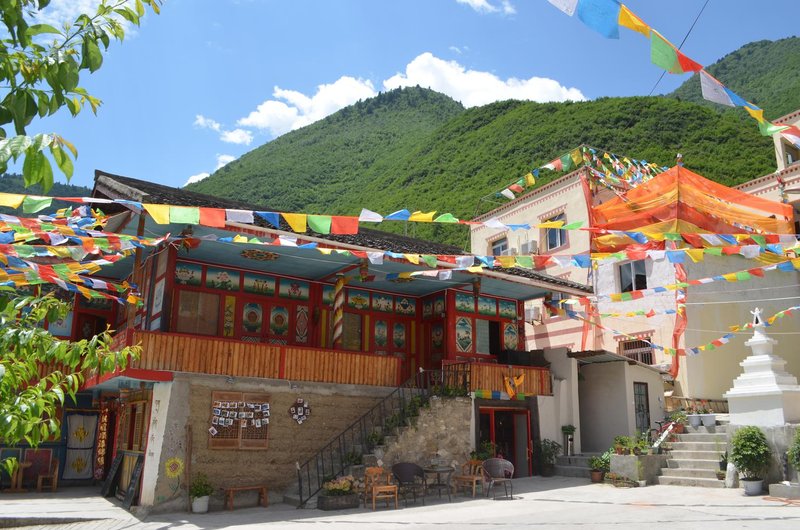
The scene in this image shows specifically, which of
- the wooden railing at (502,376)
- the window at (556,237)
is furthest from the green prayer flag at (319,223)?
the window at (556,237)

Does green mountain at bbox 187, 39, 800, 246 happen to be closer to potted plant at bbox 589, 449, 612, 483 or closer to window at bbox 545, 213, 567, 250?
window at bbox 545, 213, 567, 250

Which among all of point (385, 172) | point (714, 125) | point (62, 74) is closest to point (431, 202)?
point (385, 172)

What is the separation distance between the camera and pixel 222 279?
16234 mm

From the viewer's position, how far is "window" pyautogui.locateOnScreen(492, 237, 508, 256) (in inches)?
1175

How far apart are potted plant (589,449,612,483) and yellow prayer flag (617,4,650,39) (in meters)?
12.9

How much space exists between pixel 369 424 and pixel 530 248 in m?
14.0

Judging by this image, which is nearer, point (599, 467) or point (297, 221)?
point (297, 221)

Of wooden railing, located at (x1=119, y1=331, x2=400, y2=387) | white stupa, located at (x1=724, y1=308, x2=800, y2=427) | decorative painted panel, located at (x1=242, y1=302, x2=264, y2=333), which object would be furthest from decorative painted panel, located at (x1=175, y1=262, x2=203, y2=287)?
white stupa, located at (x1=724, y1=308, x2=800, y2=427)

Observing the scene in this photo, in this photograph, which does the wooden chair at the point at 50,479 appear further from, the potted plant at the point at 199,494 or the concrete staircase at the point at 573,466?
the concrete staircase at the point at 573,466

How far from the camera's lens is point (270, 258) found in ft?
51.9

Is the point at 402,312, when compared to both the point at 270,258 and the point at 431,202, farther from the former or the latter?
the point at 431,202

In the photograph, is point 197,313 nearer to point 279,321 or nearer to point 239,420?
point 279,321

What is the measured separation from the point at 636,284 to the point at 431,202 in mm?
33836

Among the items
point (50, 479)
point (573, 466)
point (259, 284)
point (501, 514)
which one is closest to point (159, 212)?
point (259, 284)
